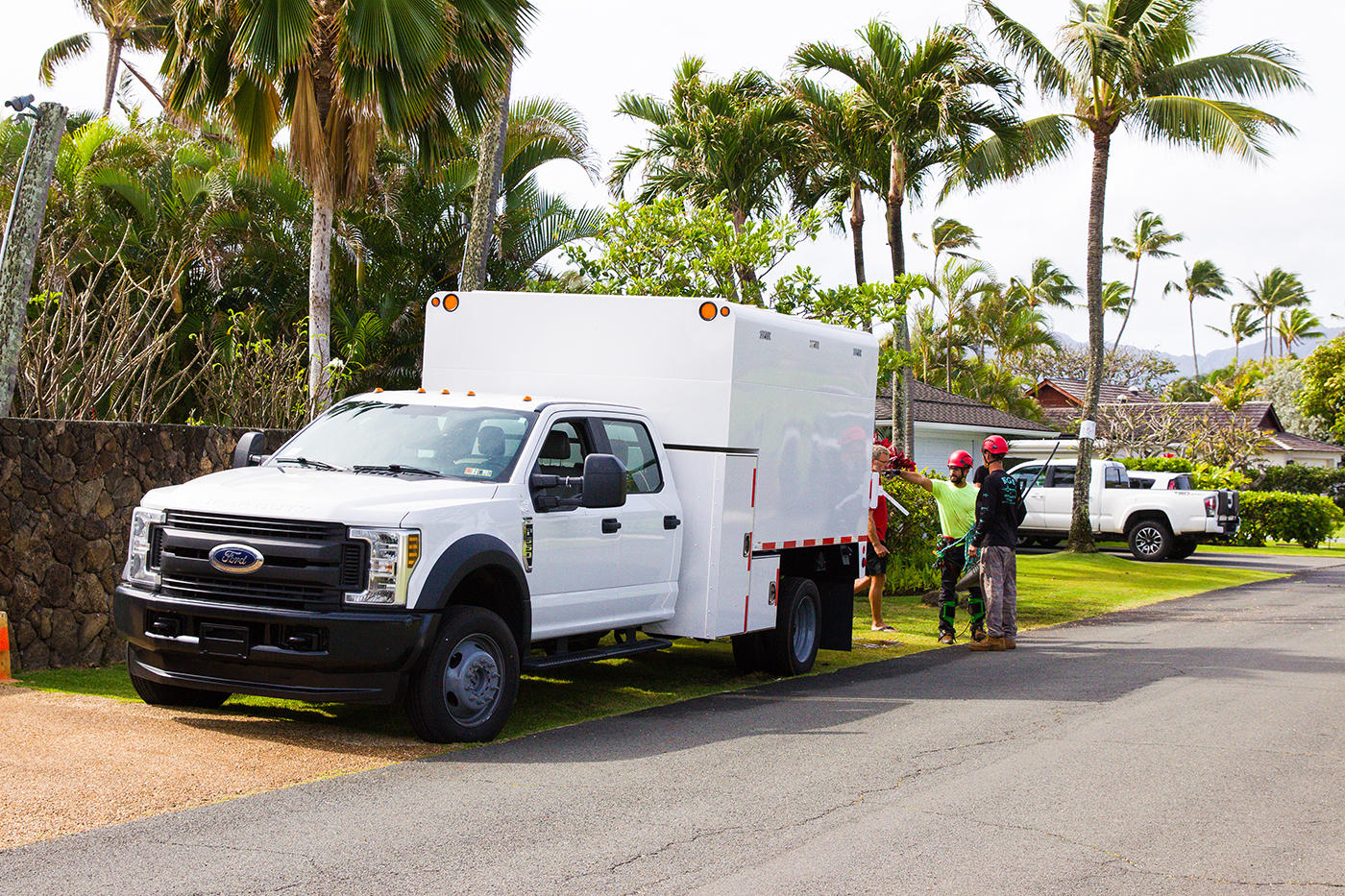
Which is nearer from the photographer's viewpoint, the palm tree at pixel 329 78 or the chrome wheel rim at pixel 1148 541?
the palm tree at pixel 329 78

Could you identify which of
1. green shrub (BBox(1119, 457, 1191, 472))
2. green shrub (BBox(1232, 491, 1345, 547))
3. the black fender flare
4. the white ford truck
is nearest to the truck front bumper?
the white ford truck

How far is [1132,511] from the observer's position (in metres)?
27.7

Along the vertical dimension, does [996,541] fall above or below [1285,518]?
below

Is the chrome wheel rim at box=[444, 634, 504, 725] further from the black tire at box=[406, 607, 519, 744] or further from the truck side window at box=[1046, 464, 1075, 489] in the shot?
the truck side window at box=[1046, 464, 1075, 489]

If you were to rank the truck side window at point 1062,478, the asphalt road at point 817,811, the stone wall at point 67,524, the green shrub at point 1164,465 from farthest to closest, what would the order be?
the green shrub at point 1164,465 < the truck side window at point 1062,478 < the stone wall at point 67,524 < the asphalt road at point 817,811

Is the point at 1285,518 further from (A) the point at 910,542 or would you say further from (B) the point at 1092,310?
(A) the point at 910,542

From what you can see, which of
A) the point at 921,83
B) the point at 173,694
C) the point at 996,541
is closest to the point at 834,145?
the point at 921,83

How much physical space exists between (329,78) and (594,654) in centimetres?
900

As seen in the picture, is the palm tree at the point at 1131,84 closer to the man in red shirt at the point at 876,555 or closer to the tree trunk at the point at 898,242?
the tree trunk at the point at 898,242

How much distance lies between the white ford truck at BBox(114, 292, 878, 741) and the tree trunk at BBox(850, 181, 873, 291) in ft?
44.7

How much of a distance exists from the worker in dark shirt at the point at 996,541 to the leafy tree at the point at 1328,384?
Answer: 135 feet

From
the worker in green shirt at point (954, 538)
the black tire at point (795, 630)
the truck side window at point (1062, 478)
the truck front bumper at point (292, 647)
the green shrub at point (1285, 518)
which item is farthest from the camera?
the green shrub at point (1285, 518)

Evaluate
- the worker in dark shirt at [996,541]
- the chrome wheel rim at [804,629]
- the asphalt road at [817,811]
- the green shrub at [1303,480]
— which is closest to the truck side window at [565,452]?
the asphalt road at [817,811]

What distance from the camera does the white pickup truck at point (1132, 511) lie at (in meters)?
27.0
